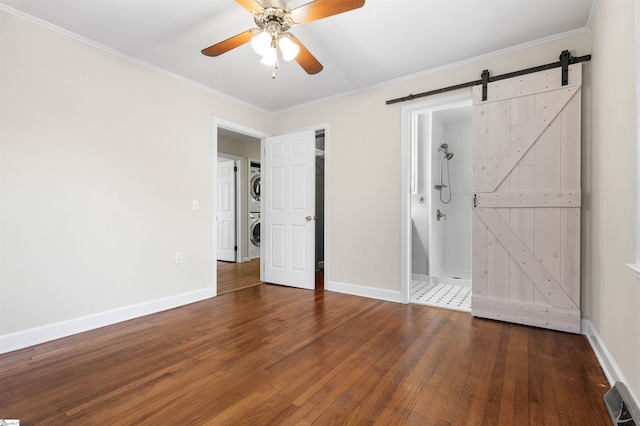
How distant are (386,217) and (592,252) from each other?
6.03 feet

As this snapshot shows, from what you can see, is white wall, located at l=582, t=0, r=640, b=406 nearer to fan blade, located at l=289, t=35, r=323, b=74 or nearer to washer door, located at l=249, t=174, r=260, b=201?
fan blade, located at l=289, t=35, r=323, b=74

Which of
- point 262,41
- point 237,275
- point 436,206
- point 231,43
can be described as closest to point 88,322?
point 237,275

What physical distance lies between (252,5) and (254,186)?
15.9 feet

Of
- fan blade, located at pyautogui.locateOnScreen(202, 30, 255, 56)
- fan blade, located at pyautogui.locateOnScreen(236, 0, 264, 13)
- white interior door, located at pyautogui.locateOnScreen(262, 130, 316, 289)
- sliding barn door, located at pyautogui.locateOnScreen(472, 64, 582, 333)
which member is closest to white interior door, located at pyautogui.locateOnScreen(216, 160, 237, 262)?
white interior door, located at pyautogui.locateOnScreen(262, 130, 316, 289)

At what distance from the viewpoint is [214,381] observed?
182 centimetres

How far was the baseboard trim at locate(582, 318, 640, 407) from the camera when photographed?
1630 millimetres

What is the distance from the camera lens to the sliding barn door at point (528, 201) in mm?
2523

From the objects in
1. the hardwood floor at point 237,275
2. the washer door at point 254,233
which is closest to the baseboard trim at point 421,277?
the hardwood floor at point 237,275

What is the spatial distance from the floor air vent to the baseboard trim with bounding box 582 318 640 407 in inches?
0.9

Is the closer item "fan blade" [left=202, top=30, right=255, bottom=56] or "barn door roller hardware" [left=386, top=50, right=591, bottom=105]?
"fan blade" [left=202, top=30, right=255, bottom=56]

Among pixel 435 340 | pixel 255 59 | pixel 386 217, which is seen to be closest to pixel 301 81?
pixel 255 59

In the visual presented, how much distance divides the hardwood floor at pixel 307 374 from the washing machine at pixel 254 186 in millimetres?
3827

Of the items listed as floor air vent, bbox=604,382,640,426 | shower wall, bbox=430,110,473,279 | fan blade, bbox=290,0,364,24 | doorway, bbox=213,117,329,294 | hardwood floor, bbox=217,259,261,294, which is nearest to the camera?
floor air vent, bbox=604,382,640,426

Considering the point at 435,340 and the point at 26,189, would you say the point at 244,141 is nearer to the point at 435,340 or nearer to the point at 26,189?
the point at 26,189
